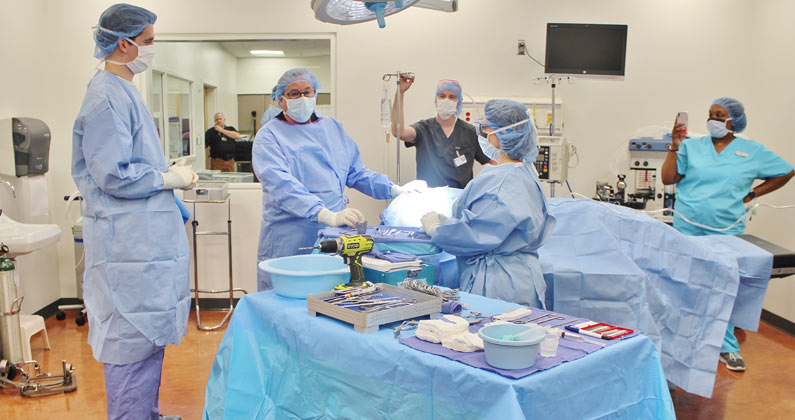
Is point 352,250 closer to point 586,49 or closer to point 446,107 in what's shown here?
point 446,107

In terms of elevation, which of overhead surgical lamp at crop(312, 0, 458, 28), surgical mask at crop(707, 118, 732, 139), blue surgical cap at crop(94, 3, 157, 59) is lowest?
surgical mask at crop(707, 118, 732, 139)

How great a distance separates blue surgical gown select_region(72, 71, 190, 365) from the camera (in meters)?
2.34

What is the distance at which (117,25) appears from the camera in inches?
95.0

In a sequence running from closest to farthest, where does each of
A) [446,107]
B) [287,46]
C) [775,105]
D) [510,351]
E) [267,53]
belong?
[510,351]
[446,107]
[775,105]
[287,46]
[267,53]

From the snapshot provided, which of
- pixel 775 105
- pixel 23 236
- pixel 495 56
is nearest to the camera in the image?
pixel 23 236

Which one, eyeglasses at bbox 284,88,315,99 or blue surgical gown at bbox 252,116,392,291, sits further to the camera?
eyeglasses at bbox 284,88,315,99

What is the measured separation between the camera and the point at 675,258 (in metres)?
3.04

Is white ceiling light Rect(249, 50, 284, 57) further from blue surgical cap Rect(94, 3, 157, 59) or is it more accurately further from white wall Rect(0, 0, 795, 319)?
blue surgical cap Rect(94, 3, 157, 59)

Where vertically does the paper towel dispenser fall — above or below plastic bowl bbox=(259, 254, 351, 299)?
above

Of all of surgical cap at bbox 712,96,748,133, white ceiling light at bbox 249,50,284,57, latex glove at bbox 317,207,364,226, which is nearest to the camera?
latex glove at bbox 317,207,364,226

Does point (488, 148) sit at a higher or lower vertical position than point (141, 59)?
lower

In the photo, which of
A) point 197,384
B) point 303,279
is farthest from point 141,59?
point 197,384

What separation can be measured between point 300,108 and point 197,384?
165 cm

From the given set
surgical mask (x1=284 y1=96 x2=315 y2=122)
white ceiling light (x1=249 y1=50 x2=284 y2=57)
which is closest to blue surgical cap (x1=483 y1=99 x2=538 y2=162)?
surgical mask (x1=284 y1=96 x2=315 y2=122)
